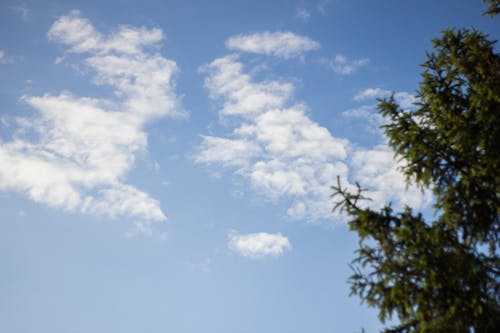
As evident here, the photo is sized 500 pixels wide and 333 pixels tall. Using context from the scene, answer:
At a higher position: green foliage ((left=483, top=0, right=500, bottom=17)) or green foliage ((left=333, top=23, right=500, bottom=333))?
green foliage ((left=483, top=0, right=500, bottom=17))

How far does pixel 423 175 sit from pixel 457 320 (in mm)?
3325

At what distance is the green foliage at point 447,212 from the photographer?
6.18m

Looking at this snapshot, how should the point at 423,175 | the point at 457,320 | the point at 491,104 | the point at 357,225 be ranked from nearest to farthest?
1. the point at 457,320
2. the point at 357,225
3. the point at 491,104
4. the point at 423,175

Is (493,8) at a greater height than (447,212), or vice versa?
(493,8)

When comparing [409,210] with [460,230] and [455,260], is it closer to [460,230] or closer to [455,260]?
[455,260]

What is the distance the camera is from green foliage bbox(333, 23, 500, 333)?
6.18 meters

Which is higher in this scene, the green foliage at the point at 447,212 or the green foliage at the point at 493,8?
the green foliage at the point at 493,8

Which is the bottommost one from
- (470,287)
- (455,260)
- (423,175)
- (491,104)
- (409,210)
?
(470,287)

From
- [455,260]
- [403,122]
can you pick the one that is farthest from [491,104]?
[455,260]

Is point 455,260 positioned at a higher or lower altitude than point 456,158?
lower

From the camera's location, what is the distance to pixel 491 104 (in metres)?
7.57

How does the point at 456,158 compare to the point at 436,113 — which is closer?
the point at 456,158

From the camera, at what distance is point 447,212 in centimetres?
764

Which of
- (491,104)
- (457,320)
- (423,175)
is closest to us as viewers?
(457,320)
